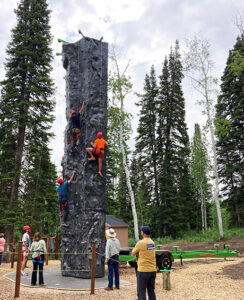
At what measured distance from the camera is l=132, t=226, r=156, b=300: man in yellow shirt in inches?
203

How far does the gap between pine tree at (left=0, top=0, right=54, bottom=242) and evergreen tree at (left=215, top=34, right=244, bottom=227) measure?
14.3 m

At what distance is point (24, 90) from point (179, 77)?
54.9 ft

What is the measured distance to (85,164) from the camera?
9977mm

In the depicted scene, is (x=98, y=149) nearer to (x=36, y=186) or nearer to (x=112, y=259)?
(x=112, y=259)

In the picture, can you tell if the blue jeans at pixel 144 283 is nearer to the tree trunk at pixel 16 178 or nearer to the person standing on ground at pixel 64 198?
the person standing on ground at pixel 64 198

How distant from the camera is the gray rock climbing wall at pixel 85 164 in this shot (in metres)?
9.55

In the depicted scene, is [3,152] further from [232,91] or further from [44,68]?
[232,91]

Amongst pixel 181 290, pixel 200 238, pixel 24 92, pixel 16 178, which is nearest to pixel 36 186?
pixel 16 178

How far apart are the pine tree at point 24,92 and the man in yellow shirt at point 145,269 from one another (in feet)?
37.7

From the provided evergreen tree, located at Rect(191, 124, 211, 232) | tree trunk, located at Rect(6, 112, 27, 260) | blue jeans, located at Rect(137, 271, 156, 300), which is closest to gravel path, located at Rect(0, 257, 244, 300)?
blue jeans, located at Rect(137, 271, 156, 300)

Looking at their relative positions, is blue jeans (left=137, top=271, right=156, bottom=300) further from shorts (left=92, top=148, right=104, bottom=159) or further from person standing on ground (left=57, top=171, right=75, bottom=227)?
person standing on ground (left=57, top=171, right=75, bottom=227)

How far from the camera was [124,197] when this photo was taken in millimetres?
32219

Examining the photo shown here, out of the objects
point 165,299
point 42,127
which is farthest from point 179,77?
point 165,299

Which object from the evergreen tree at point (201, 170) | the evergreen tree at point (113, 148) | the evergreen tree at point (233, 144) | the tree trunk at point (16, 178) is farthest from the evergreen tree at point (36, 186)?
the evergreen tree at point (201, 170)
